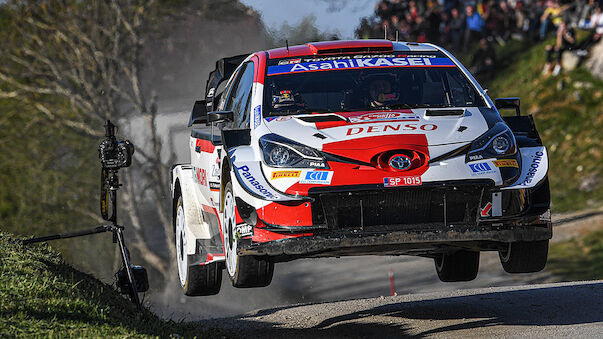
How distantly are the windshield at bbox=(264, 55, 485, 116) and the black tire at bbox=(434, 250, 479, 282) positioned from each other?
2.21 metres

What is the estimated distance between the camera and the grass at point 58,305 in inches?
246

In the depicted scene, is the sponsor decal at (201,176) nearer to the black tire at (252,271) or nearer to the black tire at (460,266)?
the black tire at (252,271)

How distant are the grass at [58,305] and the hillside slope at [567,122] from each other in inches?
683

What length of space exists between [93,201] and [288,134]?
25.7 metres

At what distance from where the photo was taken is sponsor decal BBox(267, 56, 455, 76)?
310 inches

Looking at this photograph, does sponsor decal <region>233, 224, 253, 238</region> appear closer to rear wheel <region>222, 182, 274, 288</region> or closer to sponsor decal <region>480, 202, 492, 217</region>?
rear wheel <region>222, 182, 274, 288</region>

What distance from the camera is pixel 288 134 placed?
22.6ft

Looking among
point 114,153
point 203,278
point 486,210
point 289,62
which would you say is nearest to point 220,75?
point 114,153

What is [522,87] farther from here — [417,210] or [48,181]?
[417,210]

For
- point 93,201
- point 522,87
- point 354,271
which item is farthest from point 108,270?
point 522,87

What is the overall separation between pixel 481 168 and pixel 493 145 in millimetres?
258

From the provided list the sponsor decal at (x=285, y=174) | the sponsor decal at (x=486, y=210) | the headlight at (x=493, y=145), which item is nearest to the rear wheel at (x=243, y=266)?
the sponsor decal at (x=285, y=174)

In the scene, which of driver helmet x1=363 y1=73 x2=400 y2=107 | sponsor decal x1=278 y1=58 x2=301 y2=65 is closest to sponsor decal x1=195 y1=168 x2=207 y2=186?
sponsor decal x1=278 y1=58 x2=301 y2=65

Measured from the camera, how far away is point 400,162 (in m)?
6.65
